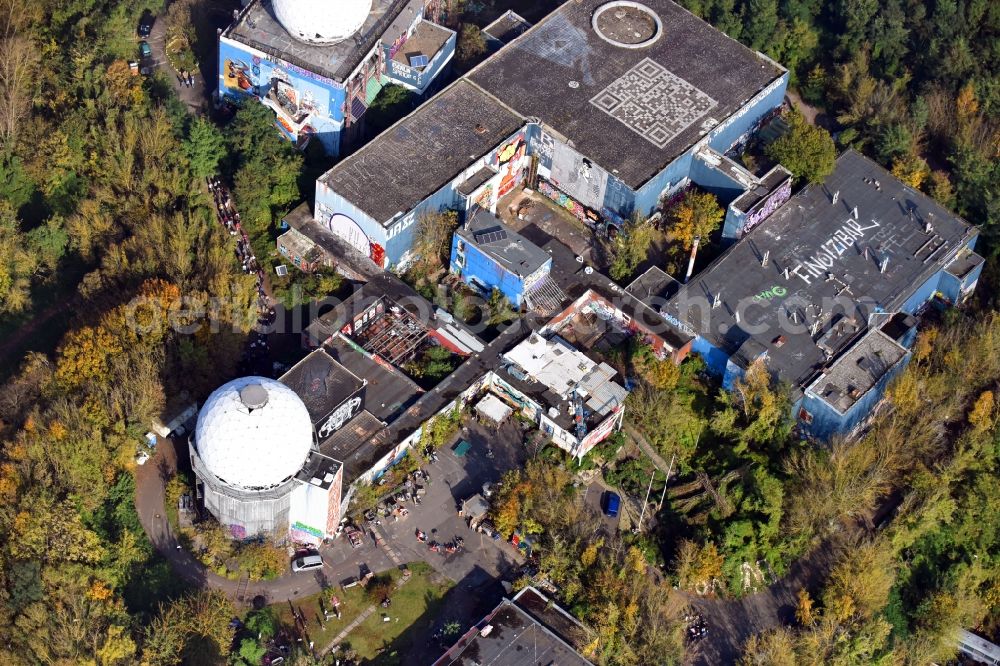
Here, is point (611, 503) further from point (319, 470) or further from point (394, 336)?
point (319, 470)

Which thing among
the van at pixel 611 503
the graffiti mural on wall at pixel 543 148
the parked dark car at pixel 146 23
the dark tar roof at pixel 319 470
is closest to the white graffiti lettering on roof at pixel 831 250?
the graffiti mural on wall at pixel 543 148

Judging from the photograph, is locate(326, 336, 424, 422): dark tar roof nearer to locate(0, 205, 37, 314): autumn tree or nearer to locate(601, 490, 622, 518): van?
locate(601, 490, 622, 518): van

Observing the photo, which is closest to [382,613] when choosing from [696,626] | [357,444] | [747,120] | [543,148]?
[357,444]

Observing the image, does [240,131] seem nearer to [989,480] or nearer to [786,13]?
[786,13]

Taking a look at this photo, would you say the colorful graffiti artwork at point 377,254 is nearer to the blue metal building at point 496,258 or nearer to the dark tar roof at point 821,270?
the blue metal building at point 496,258

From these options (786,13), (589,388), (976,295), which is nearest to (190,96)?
(589,388)

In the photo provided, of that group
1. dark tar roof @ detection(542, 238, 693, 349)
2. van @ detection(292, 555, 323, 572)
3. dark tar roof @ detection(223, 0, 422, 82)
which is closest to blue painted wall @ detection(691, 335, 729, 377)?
dark tar roof @ detection(542, 238, 693, 349)
